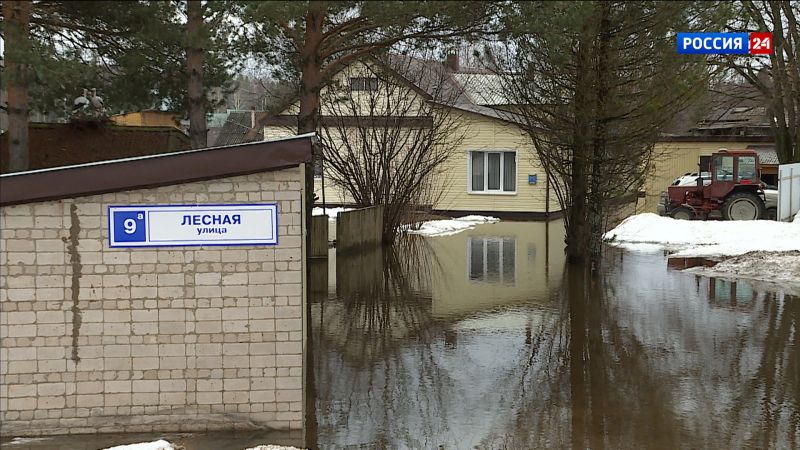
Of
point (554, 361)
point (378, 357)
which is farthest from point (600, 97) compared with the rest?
point (378, 357)

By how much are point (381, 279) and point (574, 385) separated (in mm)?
8120

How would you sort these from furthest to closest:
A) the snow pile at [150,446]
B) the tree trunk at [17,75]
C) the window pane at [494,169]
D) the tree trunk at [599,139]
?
the window pane at [494,169], the tree trunk at [599,139], the tree trunk at [17,75], the snow pile at [150,446]

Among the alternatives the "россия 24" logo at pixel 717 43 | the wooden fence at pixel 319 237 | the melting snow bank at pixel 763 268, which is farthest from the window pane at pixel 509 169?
the wooden fence at pixel 319 237

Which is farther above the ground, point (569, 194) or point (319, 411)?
point (569, 194)

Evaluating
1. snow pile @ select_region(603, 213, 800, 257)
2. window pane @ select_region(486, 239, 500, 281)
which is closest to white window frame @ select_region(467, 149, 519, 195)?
snow pile @ select_region(603, 213, 800, 257)

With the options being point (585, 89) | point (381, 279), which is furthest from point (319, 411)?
point (585, 89)

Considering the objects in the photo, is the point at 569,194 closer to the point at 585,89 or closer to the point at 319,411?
the point at 585,89

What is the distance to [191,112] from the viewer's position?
34.7 ft

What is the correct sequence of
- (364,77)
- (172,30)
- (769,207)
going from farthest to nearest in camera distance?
1. (769,207)
2. (364,77)
3. (172,30)

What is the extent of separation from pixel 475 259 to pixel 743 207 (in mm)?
11229

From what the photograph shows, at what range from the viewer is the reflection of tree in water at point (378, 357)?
25.5 feet

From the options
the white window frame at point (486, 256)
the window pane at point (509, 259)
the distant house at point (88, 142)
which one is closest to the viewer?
the distant house at point (88, 142)

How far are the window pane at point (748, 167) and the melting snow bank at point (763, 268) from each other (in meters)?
9.22

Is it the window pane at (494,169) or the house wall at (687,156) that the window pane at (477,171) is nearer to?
the window pane at (494,169)
